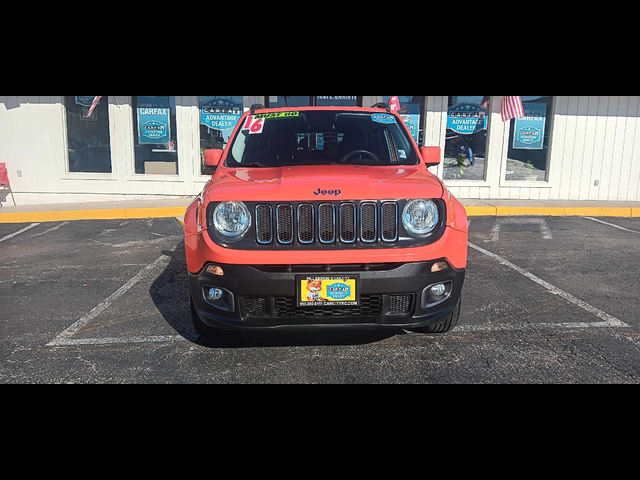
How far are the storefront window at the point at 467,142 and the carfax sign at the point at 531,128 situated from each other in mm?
773

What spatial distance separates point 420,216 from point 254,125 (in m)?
2.09

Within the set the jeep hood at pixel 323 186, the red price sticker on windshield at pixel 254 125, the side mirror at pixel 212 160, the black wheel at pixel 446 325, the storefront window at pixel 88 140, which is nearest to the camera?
the jeep hood at pixel 323 186

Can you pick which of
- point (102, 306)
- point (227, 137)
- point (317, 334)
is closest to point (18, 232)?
point (227, 137)

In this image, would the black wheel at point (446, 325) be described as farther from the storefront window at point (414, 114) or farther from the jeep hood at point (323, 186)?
the storefront window at point (414, 114)

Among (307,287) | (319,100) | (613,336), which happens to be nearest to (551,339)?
(613,336)

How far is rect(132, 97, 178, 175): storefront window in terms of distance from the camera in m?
11.6

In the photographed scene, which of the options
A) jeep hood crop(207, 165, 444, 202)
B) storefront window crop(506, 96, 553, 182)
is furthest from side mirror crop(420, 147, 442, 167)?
storefront window crop(506, 96, 553, 182)

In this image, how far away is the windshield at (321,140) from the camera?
4312 mm

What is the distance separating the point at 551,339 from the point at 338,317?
5.89ft

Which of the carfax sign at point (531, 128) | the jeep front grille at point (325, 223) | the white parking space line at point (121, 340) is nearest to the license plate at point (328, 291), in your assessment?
the jeep front grille at point (325, 223)

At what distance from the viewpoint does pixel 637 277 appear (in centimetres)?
573

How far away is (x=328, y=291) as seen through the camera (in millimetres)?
3145

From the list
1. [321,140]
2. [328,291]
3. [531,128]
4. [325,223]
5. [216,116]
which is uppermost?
[216,116]

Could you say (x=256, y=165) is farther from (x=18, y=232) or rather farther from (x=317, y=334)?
(x=18, y=232)
